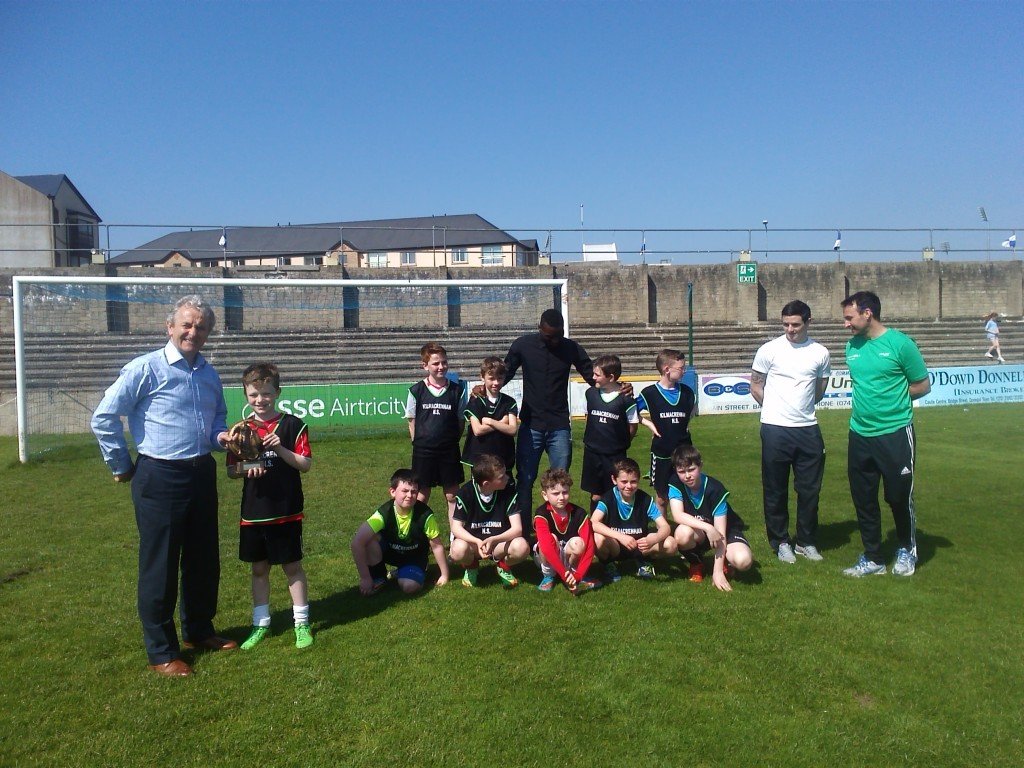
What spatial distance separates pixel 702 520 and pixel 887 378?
5.30ft

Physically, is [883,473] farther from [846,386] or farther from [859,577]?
[846,386]

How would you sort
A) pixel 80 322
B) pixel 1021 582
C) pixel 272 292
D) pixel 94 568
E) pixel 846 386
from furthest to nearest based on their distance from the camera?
pixel 846 386 → pixel 272 292 → pixel 80 322 → pixel 94 568 → pixel 1021 582

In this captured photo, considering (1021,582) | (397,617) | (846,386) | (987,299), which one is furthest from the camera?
(987,299)

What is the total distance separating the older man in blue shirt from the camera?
3.83 m

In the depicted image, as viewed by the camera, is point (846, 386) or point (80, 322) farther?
point (846, 386)

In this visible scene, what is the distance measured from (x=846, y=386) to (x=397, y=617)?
48.0ft

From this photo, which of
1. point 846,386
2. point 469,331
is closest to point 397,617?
point 469,331

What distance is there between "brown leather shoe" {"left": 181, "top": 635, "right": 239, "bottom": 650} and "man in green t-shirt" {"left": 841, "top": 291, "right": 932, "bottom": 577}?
13.2ft

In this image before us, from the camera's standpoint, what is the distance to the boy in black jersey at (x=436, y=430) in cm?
595

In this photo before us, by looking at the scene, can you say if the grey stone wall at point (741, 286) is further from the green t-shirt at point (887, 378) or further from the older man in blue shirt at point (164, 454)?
the green t-shirt at point (887, 378)

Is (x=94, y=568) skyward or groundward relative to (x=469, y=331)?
groundward

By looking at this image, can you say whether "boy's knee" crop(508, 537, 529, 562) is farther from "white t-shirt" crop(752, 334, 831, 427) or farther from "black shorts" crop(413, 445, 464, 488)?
"white t-shirt" crop(752, 334, 831, 427)

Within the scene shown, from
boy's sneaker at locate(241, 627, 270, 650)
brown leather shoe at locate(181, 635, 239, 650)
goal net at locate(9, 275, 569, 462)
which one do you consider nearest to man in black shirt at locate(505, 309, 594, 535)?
boy's sneaker at locate(241, 627, 270, 650)

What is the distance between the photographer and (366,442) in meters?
12.6
